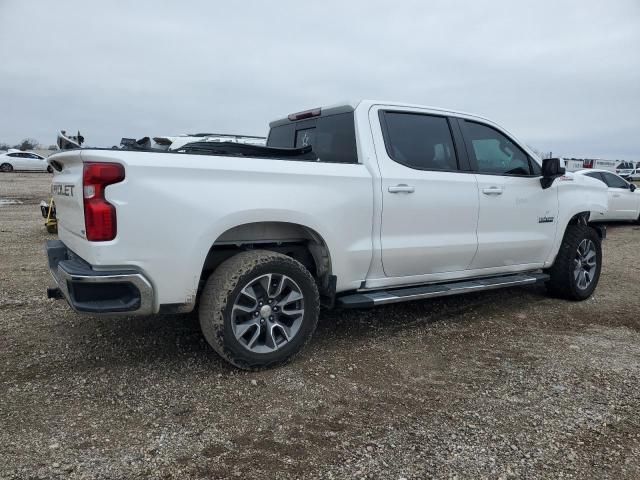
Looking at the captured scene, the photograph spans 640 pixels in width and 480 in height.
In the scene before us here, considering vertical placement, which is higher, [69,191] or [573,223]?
[69,191]

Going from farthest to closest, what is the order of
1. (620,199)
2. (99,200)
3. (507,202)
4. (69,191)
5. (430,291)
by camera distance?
1. (620,199)
2. (507,202)
3. (430,291)
4. (69,191)
5. (99,200)

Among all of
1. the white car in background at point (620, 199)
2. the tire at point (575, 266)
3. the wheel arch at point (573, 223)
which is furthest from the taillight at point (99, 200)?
the white car in background at point (620, 199)

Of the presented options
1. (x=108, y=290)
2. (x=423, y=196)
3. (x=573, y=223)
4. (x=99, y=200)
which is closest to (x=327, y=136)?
(x=423, y=196)

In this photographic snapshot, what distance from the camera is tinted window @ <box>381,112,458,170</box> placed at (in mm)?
4152

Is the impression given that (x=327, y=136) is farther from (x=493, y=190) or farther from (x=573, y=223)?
(x=573, y=223)

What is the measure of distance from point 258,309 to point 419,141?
2033 millimetres

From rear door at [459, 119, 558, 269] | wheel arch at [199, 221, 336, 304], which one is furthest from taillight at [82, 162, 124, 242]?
rear door at [459, 119, 558, 269]

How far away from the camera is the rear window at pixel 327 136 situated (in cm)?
412

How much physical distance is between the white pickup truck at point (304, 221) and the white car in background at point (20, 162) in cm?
3216

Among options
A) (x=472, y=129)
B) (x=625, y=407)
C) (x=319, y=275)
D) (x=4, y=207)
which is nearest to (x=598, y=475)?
(x=625, y=407)

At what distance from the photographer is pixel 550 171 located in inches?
196

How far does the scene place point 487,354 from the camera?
4.02 meters

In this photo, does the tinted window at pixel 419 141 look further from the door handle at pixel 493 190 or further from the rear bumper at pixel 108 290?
the rear bumper at pixel 108 290

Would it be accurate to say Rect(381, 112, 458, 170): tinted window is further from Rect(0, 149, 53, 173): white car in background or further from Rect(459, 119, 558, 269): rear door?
Rect(0, 149, 53, 173): white car in background
